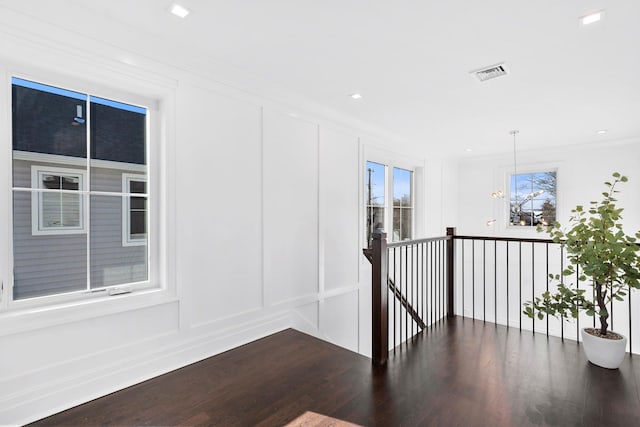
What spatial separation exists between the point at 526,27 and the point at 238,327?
3.11m

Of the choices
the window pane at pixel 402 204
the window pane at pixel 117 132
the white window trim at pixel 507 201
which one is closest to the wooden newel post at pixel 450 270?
the window pane at pixel 402 204

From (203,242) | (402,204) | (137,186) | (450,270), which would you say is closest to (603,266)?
(450,270)

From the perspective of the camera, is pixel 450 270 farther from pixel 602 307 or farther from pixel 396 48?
pixel 396 48

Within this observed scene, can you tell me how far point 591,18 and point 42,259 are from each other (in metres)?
3.68

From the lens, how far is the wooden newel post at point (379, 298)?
103 inches

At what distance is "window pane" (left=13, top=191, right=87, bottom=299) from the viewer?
6.31 feet

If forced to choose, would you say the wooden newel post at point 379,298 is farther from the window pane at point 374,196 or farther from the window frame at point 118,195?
the window pane at point 374,196

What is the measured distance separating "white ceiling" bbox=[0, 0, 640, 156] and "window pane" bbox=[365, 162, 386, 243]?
1023 millimetres

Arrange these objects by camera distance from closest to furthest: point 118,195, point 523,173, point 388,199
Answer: point 118,195, point 388,199, point 523,173

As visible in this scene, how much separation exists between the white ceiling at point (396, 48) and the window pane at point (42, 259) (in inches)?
47.4

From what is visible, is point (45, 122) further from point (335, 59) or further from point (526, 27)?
point (526, 27)

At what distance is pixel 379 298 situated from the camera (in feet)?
8.70

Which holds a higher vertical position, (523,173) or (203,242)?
(523,173)

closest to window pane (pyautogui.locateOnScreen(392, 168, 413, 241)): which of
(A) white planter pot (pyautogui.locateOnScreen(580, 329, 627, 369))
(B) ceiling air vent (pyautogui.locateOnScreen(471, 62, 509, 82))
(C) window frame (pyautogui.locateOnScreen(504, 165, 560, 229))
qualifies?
(C) window frame (pyautogui.locateOnScreen(504, 165, 560, 229))
